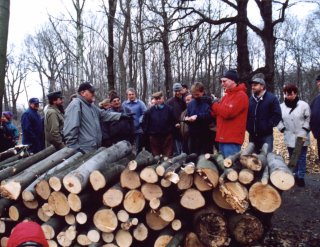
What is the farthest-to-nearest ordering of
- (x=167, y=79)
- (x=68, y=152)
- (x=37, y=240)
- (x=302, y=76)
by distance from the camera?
(x=302, y=76)
(x=167, y=79)
(x=68, y=152)
(x=37, y=240)

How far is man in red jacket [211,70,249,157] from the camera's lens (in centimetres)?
571

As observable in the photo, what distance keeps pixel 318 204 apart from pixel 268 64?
9.29m

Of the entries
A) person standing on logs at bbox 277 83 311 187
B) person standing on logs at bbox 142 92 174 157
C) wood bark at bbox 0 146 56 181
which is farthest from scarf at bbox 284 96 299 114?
wood bark at bbox 0 146 56 181

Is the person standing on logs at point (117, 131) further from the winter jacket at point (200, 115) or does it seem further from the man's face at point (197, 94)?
the man's face at point (197, 94)

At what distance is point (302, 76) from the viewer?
56656mm

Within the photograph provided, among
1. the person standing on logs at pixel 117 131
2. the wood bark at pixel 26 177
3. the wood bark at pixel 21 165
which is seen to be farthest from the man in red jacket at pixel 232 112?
the wood bark at pixel 21 165

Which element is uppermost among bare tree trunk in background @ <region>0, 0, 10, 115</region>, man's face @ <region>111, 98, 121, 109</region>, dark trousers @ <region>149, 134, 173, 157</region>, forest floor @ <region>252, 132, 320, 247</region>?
bare tree trunk in background @ <region>0, 0, 10, 115</region>

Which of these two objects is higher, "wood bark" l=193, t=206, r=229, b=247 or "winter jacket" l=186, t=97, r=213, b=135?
"winter jacket" l=186, t=97, r=213, b=135

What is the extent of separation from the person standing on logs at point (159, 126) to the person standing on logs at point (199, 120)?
70 cm

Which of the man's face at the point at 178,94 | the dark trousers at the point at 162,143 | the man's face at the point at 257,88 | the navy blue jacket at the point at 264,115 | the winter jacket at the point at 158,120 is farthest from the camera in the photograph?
the man's face at the point at 178,94

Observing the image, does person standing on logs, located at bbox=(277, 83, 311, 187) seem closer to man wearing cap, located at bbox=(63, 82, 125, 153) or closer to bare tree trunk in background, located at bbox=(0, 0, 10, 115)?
man wearing cap, located at bbox=(63, 82, 125, 153)

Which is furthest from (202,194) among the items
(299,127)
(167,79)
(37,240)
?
(167,79)

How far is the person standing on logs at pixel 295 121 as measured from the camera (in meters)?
7.10

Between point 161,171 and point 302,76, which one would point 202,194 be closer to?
point 161,171
